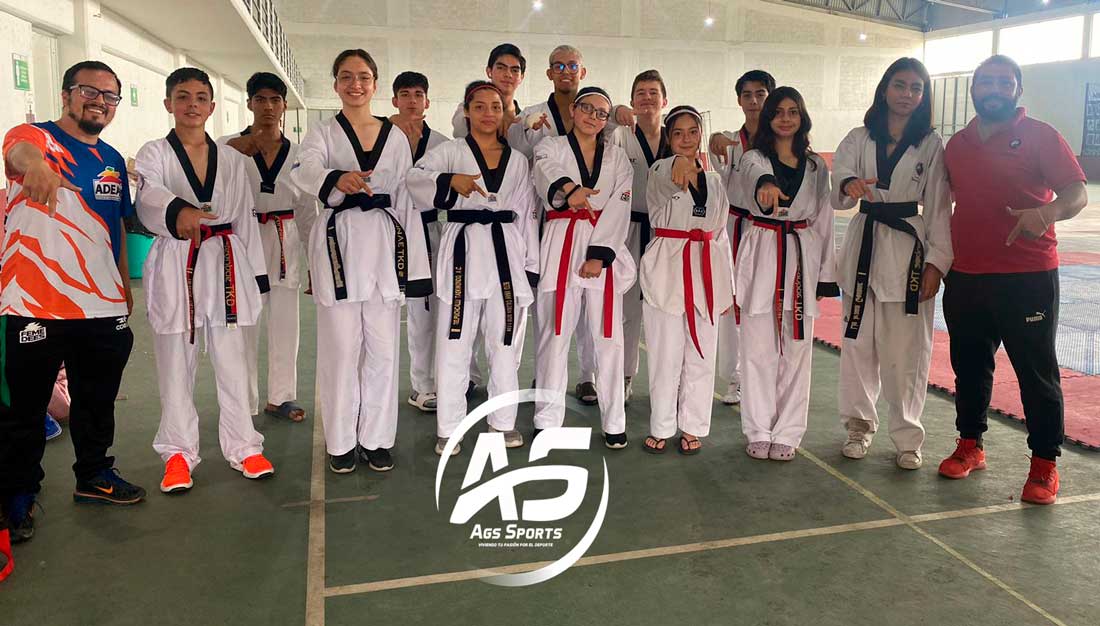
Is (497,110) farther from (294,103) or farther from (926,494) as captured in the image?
(294,103)

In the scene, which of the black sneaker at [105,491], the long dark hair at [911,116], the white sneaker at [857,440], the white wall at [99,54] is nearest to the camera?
the black sneaker at [105,491]

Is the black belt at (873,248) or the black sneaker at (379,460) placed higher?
the black belt at (873,248)

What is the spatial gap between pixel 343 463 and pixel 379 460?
0.57 ft

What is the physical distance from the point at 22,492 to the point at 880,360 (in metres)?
3.98

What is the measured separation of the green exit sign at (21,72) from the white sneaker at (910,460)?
8186mm

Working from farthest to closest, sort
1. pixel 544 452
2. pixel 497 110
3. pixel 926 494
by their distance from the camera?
1. pixel 544 452
2. pixel 497 110
3. pixel 926 494

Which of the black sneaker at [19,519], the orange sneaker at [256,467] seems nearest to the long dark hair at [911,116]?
the orange sneaker at [256,467]

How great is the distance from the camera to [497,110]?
3.81 metres

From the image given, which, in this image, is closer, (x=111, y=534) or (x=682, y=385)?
(x=111, y=534)

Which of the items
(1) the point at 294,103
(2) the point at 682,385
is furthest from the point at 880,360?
→ (1) the point at 294,103

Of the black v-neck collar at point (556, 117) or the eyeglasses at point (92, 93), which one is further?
the black v-neck collar at point (556, 117)

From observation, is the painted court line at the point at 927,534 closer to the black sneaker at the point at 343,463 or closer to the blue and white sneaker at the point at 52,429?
the black sneaker at the point at 343,463

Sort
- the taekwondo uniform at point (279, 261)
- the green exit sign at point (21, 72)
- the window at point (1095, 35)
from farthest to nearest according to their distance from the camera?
the window at point (1095, 35)
the green exit sign at point (21, 72)
the taekwondo uniform at point (279, 261)

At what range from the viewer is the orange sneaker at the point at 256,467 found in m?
3.74
